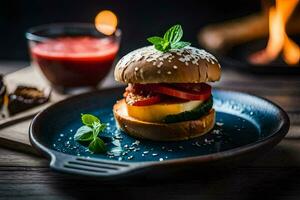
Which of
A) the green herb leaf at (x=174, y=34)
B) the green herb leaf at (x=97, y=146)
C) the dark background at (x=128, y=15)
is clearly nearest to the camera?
the green herb leaf at (x=97, y=146)

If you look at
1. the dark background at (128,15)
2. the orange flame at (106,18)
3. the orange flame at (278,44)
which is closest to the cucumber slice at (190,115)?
the orange flame at (278,44)

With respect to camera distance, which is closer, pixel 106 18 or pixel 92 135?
pixel 92 135

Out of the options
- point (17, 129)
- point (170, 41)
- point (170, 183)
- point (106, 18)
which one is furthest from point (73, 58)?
point (106, 18)

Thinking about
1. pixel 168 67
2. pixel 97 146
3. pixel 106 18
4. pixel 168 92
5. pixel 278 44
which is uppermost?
pixel 168 67

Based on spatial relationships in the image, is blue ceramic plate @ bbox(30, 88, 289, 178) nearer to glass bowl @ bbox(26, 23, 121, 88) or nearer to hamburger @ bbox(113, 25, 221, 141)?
hamburger @ bbox(113, 25, 221, 141)

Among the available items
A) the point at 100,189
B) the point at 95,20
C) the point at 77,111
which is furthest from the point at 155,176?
the point at 95,20

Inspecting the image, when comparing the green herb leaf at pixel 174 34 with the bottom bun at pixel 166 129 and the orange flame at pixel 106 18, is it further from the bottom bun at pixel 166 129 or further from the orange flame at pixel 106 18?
the orange flame at pixel 106 18

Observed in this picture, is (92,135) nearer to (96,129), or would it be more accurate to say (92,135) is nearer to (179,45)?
(96,129)
